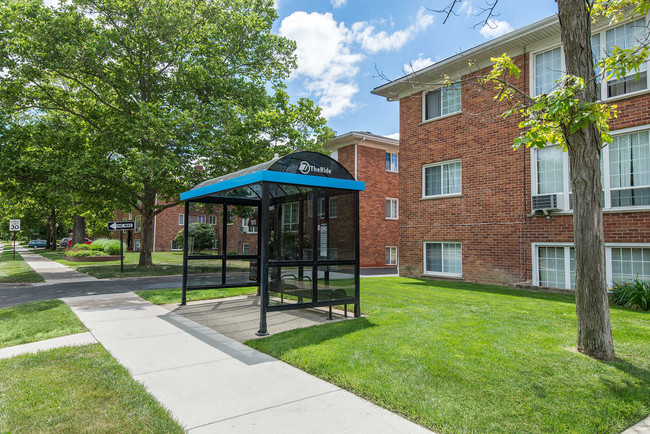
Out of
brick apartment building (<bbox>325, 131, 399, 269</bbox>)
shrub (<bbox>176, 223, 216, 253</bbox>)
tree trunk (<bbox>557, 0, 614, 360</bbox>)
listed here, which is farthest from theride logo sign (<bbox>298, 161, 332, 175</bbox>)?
brick apartment building (<bbox>325, 131, 399, 269</bbox>)

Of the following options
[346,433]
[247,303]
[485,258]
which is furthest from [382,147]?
[346,433]

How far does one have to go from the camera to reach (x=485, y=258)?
43.1ft

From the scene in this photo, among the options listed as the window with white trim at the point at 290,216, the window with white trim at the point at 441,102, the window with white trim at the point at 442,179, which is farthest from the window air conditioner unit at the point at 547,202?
the window with white trim at the point at 290,216

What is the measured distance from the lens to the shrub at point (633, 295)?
838cm

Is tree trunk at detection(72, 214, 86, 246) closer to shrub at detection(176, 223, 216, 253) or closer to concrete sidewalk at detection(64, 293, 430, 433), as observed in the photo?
shrub at detection(176, 223, 216, 253)

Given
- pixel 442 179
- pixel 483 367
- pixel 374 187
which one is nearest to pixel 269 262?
pixel 483 367

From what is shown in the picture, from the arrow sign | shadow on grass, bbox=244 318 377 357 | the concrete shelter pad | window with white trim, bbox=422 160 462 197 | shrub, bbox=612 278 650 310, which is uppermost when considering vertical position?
window with white trim, bbox=422 160 462 197

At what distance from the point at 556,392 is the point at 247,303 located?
23.5 ft

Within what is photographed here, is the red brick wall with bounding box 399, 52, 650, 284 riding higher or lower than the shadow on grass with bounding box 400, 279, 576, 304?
higher

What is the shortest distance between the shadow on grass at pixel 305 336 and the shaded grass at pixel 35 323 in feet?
11.2

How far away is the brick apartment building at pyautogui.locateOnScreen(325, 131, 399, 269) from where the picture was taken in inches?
870

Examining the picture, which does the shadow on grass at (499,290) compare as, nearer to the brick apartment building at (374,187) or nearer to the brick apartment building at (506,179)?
the brick apartment building at (506,179)

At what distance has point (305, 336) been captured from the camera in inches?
238

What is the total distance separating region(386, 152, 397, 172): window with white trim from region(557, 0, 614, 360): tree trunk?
18.7 m
